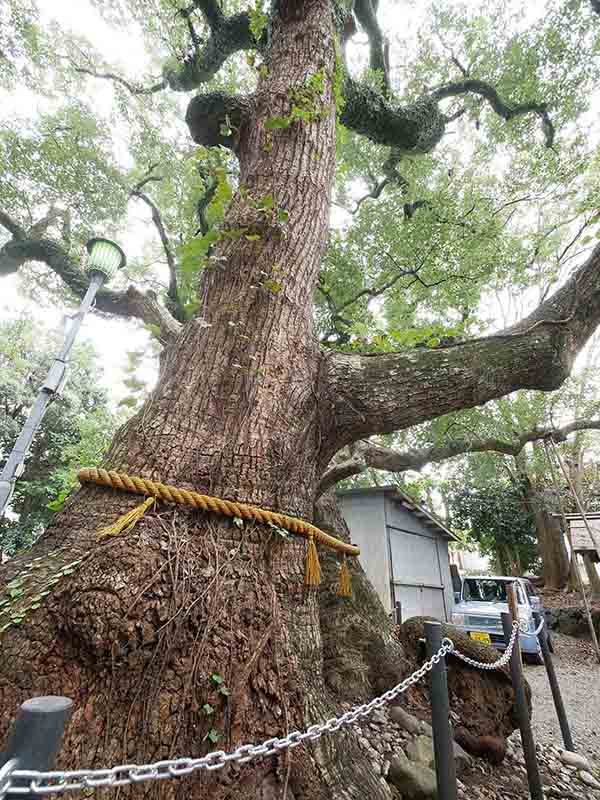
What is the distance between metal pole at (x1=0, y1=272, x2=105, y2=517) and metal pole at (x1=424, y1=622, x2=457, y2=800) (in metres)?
3.20

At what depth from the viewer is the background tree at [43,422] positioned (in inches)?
392

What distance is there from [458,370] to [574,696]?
23.4ft

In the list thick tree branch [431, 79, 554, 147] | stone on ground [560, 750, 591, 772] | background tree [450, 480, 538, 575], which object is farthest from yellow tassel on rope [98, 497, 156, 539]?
background tree [450, 480, 538, 575]

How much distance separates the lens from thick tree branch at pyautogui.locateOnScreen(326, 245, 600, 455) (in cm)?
216

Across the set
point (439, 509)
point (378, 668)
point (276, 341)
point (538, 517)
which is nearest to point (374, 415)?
point (276, 341)

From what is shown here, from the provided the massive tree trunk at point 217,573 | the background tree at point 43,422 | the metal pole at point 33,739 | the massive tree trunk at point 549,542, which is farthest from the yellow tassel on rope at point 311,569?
the massive tree trunk at point 549,542

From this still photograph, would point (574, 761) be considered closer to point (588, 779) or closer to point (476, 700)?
point (588, 779)

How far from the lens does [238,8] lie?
6391 mm

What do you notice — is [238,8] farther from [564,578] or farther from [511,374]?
[564,578]

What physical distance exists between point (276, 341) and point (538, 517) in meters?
15.5

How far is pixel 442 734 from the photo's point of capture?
1.60 meters

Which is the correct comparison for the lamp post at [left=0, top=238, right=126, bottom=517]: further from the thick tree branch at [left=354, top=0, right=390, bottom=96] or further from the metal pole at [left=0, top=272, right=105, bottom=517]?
the thick tree branch at [left=354, top=0, right=390, bottom=96]

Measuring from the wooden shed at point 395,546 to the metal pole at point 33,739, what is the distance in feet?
28.7

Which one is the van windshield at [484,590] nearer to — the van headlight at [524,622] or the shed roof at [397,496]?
the van headlight at [524,622]
